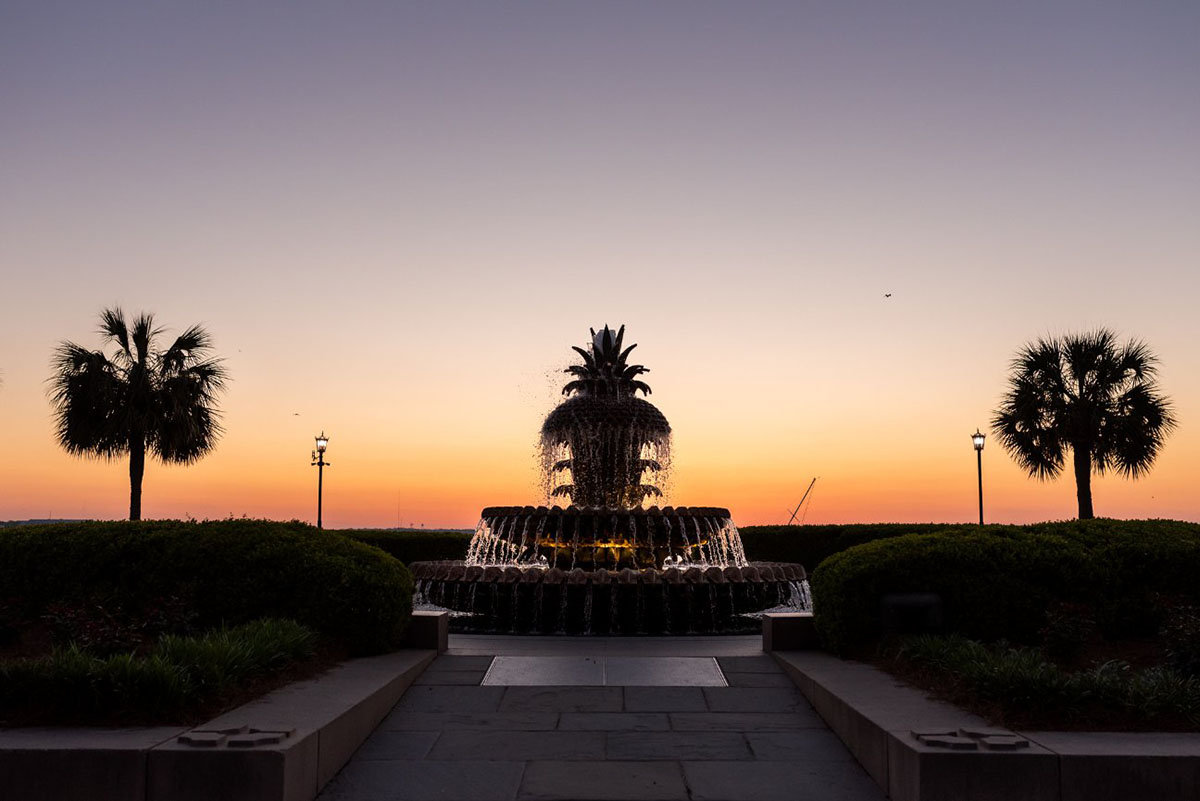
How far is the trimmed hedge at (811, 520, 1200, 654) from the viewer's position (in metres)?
9.21

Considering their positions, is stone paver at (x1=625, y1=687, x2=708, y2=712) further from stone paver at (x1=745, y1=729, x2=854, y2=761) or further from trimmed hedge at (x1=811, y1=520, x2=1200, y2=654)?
trimmed hedge at (x1=811, y1=520, x2=1200, y2=654)

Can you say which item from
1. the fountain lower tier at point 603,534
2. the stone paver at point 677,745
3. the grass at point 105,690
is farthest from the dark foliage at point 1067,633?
the grass at point 105,690

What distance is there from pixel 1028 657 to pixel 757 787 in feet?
8.71

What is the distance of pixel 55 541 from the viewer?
35.8 feet

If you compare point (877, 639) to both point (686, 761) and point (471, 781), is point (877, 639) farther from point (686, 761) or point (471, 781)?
point (471, 781)

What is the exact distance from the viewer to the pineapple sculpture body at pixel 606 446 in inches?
696

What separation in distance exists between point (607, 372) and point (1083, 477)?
1699 centimetres

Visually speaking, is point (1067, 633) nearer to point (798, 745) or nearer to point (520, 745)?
point (798, 745)

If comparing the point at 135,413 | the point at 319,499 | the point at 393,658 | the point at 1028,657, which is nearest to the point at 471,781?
the point at 393,658

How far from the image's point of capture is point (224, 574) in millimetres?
9664

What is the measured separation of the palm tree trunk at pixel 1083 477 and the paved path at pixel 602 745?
2203 centimetres

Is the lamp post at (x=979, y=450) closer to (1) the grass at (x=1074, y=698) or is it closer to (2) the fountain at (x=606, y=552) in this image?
(2) the fountain at (x=606, y=552)

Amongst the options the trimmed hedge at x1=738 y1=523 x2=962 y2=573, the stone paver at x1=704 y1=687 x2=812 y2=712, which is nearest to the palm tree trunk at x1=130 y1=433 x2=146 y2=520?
the trimmed hedge at x1=738 y1=523 x2=962 y2=573

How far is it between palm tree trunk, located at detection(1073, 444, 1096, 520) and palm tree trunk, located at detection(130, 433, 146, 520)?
1108 inches
